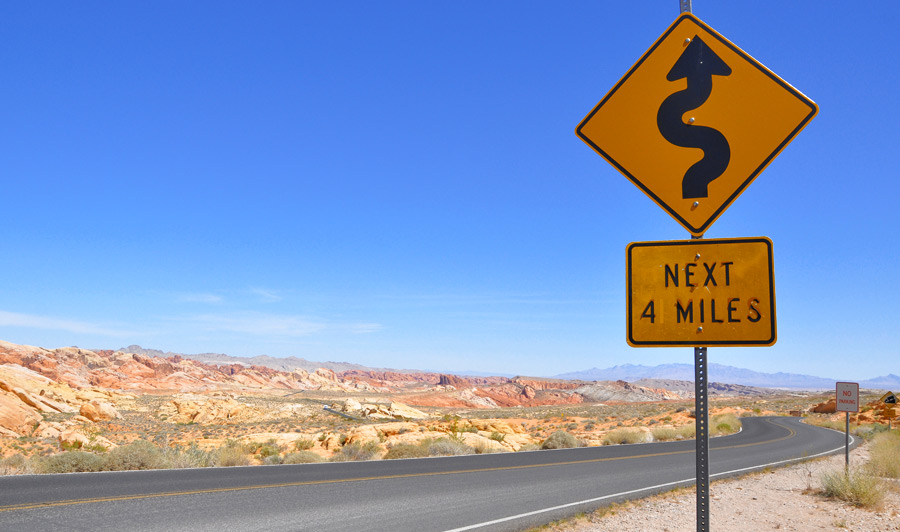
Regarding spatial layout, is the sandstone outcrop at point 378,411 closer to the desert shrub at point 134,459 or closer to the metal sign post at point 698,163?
the desert shrub at point 134,459

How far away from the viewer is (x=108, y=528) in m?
7.62

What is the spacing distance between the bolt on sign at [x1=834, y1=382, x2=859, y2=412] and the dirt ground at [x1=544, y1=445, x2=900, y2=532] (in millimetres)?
2229

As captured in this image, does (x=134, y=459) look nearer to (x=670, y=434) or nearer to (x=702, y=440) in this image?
(x=702, y=440)

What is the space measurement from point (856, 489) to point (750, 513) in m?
2.73

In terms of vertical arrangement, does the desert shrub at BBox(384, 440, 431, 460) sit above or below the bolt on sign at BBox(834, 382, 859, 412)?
below

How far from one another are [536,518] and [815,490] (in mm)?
7635

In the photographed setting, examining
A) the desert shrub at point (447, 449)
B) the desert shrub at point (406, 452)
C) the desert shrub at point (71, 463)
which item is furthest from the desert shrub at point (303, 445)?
the desert shrub at point (71, 463)

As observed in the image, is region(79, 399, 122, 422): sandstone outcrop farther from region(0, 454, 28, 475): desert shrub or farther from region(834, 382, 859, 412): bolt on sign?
region(834, 382, 859, 412): bolt on sign

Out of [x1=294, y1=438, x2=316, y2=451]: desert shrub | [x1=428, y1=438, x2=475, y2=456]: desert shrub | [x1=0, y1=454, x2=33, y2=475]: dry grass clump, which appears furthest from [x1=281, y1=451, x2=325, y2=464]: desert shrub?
[x1=0, y1=454, x2=33, y2=475]: dry grass clump

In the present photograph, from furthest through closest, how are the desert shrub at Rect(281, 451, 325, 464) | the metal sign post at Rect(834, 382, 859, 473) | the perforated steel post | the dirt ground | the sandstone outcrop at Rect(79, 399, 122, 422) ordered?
the sandstone outcrop at Rect(79, 399, 122, 422) < the desert shrub at Rect(281, 451, 325, 464) < the metal sign post at Rect(834, 382, 859, 473) < the dirt ground < the perforated steel post

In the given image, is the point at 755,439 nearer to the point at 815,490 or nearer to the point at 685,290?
the point at 815,490

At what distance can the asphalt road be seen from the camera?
8.31 metres

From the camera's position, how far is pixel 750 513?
10.2m

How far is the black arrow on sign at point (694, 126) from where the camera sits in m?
2.58
